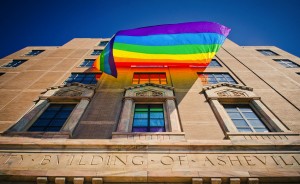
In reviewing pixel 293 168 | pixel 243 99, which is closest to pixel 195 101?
pixel 243 99

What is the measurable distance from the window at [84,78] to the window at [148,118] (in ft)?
13.8

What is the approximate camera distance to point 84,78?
40.8ft

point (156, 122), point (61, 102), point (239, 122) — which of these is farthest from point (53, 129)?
point (239, 122)

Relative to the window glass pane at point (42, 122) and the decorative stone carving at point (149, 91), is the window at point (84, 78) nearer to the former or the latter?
the decorative stone carving at point (149, 91)

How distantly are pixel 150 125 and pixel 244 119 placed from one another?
393 centimetres

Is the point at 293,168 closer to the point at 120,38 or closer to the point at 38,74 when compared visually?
the point at 120,38

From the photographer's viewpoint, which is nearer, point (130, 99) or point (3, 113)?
point (3, 113)

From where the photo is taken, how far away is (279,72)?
501 inches

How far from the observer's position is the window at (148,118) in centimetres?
788

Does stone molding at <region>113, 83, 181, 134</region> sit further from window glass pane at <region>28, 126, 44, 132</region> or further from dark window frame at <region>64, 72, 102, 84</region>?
window glass pane at <region>28, 126, 44, 132</region>

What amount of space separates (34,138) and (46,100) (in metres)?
2.89

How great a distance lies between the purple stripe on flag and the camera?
11.8 metres

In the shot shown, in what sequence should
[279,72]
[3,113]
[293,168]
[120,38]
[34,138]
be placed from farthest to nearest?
1. [279,72]
2. [120,38]
3. [3,113]
4. [34,138]
5. [293,168]

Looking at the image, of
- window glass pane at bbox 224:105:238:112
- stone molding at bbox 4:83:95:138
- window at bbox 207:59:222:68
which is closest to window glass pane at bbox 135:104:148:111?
stone molding at bbox 4:83:95:138
